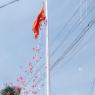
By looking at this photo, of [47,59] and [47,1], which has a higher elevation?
[47,1]

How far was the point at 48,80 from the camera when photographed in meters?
26.4

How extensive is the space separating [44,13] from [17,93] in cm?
1803

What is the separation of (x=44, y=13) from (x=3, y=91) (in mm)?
17721

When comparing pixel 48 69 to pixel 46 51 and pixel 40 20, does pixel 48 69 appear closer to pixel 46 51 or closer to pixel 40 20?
pixel 46 51

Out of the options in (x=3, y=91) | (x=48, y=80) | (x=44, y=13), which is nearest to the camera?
(x=48, y=80)

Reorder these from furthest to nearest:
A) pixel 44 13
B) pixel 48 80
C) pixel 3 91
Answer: pixel 3 91
pixel 44 13
pixel 48 80

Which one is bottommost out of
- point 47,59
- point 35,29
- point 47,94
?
point 47,94

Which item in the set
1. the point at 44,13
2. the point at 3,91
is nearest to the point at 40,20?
the point at 44,13

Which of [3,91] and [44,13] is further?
[3,91]

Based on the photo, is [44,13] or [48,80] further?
[44,13]

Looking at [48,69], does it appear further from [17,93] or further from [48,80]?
[17,93]

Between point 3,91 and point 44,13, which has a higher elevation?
point 44,13

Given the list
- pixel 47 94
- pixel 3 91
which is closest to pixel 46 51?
pixel 47 94

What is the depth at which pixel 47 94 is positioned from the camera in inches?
1046
